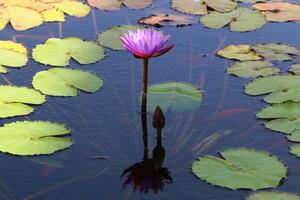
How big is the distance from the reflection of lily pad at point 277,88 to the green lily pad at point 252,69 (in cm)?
9

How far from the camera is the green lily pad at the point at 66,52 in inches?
122

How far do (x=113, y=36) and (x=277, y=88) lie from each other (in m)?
1.00

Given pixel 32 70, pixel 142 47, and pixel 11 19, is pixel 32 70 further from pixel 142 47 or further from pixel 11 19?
pixel 142 47

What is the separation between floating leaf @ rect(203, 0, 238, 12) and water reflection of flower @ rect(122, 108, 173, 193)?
1526 millimetres

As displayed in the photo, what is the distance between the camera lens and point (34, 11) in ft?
12.0

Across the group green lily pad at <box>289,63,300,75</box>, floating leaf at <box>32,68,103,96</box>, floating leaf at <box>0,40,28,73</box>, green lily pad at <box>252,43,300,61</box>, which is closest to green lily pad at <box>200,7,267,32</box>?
green lily pad at <box>252,43,300,61</box>

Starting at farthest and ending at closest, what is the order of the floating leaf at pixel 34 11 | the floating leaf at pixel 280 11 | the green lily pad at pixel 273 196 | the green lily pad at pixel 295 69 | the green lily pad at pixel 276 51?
the floating leaf at pixel 280 11 < the floating leaf at pixel 34 11 < the green lily pad at pixel 276 51 < the green lily pad at pixel 295 69 < the green lily pad at pixel 273 196

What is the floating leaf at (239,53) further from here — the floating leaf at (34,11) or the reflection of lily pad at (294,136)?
the floating leaf at (34,11)

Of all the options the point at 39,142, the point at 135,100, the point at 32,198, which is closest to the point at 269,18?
the point at 135,100

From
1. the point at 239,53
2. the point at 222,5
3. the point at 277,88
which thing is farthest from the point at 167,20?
the point at 277,88

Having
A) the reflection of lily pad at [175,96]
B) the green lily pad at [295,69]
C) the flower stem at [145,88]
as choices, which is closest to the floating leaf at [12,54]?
the reflection of lily pad at [175,96]

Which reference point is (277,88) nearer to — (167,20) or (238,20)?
(238,20)

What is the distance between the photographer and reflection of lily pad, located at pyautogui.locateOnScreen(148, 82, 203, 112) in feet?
8.80

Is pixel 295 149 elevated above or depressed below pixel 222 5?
below
